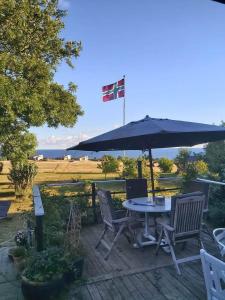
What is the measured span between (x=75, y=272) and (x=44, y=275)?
55 cm

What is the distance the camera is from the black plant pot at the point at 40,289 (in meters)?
3.33

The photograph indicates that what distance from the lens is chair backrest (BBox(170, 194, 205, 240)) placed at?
4.10m

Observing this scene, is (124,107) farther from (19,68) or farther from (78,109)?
(19,68)

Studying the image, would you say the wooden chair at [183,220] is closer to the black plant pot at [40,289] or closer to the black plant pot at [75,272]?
the black plant pot at [75,272]

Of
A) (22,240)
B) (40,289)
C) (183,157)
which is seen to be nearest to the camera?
(40,289)

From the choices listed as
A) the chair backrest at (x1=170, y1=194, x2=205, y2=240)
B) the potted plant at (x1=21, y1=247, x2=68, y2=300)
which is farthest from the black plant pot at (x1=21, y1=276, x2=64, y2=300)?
the chair backrest at (x1=170, y1=194, x2=205, y2=240)

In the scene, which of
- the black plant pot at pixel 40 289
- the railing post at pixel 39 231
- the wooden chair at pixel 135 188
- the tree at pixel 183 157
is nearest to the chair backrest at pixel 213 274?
the black plant pot at pixel 40 289

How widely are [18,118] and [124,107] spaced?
9.21 metres

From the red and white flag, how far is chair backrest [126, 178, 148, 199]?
11.3 metres

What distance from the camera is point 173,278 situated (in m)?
3.89

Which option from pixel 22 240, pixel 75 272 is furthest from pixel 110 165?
pixel 75 272

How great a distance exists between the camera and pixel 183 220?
164 inches

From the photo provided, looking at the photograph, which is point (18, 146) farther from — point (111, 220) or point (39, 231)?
point (39, 231)

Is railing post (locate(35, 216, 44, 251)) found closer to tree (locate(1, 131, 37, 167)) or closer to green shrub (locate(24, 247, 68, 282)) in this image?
green shrub (locate(24, 247, 68, 282))
